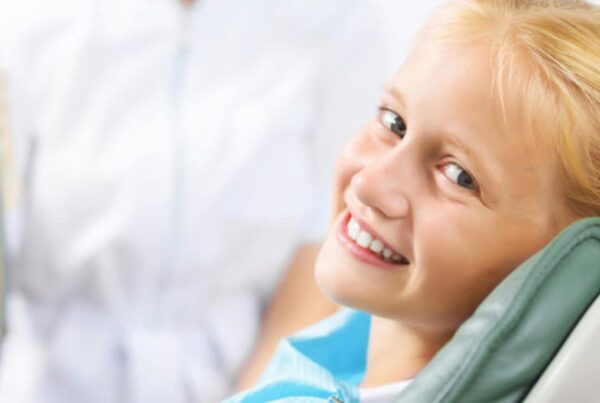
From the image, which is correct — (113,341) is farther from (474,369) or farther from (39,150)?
(474,369)

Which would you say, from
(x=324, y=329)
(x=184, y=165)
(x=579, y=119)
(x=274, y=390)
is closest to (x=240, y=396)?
(x=274, y=390)

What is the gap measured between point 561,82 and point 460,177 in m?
0.09

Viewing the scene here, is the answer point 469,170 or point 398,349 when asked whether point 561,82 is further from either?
point 398,349

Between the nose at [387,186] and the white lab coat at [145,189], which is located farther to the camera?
the white lab coat at [145,189]

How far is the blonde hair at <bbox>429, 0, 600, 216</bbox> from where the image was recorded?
68 cm

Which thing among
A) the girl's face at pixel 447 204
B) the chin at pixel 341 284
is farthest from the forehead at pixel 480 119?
the chin at pixel 341 284

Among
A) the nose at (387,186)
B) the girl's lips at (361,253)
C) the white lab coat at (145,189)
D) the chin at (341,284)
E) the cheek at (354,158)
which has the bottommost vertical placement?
the white lab coat at (145,189)

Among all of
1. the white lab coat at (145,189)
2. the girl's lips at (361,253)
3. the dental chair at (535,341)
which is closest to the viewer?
the dental chair at (535,341)

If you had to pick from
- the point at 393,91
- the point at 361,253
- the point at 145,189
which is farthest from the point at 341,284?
the point at 145,189

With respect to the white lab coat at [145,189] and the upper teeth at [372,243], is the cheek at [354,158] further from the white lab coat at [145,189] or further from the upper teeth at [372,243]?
the white lab coat at [145,189]

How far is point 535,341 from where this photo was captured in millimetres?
621

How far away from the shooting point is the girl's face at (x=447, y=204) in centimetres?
69

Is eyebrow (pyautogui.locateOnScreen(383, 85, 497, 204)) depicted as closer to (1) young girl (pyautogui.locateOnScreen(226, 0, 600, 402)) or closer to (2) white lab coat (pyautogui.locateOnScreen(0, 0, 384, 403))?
(1) young girl (pyautogui.locateOnScreen(226, 0, 600, 402))

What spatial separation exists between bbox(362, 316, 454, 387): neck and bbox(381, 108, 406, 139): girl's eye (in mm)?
138
